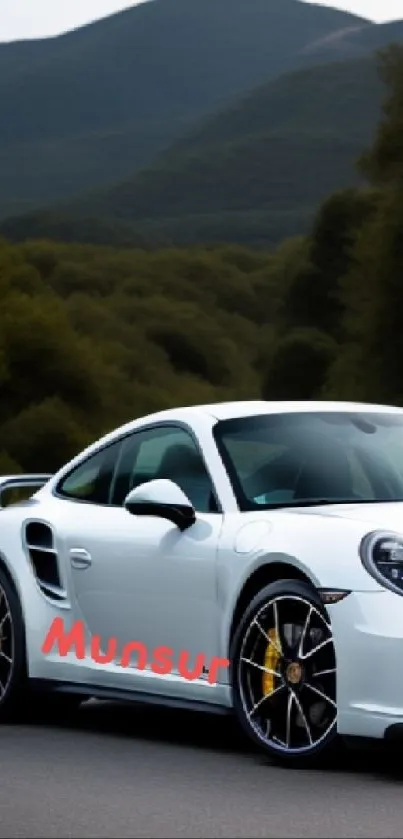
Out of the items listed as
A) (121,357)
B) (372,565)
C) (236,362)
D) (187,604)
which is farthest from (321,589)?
(236,362)

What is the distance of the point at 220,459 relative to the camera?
8.79 m

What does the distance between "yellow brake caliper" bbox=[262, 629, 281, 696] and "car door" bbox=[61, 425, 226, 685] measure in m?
0.38

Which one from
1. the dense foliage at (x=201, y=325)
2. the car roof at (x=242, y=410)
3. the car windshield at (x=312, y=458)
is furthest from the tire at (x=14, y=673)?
the dense foliage at (x=201, y=325)

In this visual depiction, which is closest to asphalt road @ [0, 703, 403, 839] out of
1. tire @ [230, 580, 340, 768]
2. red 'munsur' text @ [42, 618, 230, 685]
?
tire @ [230, 580, 340, 768]

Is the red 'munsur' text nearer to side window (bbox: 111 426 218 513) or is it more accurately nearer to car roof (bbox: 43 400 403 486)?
side window (bbox: 111 426 218 513)

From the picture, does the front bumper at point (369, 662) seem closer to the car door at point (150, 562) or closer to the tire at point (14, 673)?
the car door at point (150, 562)

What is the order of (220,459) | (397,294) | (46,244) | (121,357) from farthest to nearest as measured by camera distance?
(46,244)
(121,357)
(397,294)
(220,459)

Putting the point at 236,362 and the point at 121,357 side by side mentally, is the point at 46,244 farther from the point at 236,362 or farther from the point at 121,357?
the point at 121,357

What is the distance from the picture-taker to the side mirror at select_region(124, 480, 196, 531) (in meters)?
8.55

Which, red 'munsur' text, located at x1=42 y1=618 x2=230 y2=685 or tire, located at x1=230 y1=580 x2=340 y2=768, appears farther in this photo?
red 'munsur' text, located at x1=42 y1=618 x2=230 y2=685

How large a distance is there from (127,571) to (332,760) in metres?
1.52

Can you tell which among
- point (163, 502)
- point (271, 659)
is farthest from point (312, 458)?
point (271, 659)

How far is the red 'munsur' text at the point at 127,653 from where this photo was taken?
8.45 metres

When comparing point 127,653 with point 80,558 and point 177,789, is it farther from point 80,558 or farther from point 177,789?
point 177,789
